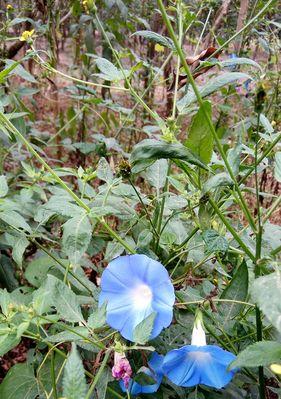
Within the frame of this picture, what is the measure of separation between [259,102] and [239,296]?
27 cm

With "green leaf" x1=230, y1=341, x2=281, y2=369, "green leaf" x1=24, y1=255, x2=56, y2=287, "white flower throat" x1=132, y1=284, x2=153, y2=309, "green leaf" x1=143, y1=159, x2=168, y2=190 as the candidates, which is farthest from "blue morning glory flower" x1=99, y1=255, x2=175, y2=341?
"green leaf" x1=24, y1=255, x2=56, y2=287

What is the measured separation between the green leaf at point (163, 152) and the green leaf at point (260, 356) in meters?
0.23

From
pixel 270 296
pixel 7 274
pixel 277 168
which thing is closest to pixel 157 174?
pixel 277 168

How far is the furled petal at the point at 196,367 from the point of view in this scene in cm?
→ 66

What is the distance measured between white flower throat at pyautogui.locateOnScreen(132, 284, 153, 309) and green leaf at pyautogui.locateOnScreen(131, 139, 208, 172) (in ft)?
0.67

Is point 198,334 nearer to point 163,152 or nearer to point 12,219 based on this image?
point 163,152

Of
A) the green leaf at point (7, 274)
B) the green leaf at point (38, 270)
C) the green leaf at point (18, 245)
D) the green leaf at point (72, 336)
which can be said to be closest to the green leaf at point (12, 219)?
the green leaf at point (18, 245)

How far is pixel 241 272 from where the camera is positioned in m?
0.70

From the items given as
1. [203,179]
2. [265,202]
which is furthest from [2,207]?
[265,202]

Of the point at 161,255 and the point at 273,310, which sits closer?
the point at 273,310

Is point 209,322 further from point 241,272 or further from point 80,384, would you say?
point 80,384

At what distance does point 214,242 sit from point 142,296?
16 cm

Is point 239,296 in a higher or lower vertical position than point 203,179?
lower

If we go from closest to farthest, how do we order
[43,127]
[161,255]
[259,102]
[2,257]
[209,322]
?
[259,102] → [209,322] → [161,255] → [2,257] → [43,127]
